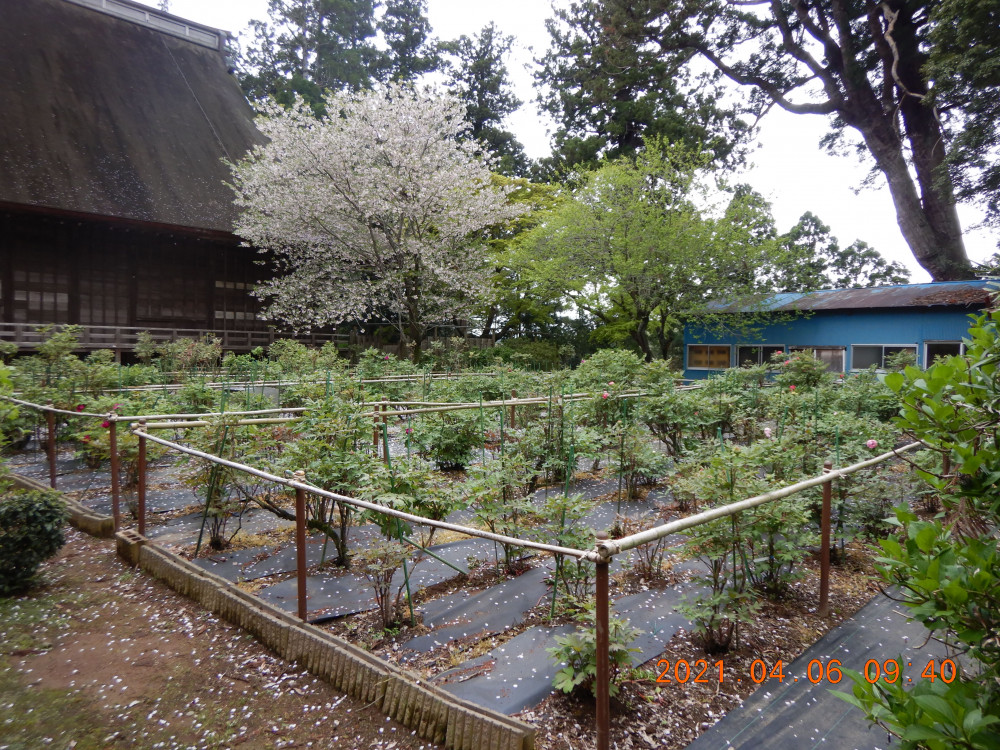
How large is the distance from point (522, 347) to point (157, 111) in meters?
14.4

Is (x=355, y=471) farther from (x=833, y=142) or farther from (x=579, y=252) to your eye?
(x=833, y=142)

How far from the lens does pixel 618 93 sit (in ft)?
78.7

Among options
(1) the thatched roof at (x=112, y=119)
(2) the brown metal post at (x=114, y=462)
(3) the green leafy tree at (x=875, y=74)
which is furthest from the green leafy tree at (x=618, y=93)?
(2) the brown metal post at (x=114, y=462)

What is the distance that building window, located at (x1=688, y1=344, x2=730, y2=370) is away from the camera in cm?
2006

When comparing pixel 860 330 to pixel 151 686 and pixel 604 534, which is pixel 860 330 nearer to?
pixel 604 534

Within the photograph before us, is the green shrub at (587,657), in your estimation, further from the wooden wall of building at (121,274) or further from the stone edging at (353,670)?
the wooden wall of building at (121,274)

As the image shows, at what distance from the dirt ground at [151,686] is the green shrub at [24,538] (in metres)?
0.16

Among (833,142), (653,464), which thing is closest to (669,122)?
(833,142)

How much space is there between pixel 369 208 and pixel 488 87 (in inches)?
732

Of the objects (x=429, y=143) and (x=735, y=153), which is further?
(x=735, y=153)

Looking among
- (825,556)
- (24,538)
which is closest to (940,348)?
(825,556)

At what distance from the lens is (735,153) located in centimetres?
2273

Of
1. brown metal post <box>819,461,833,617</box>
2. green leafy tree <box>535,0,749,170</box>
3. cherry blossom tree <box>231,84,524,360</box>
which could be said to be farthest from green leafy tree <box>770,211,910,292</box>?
brown metal post <box>819,461,833,617</box>

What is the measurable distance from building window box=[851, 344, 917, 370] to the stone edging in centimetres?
1681
